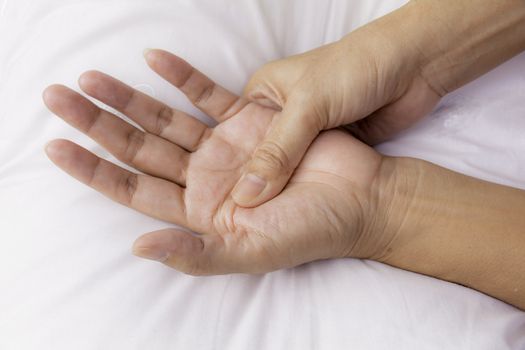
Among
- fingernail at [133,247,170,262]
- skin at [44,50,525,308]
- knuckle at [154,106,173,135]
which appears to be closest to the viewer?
fingernail at [133,247,170,262]

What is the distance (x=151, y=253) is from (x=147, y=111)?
27cm

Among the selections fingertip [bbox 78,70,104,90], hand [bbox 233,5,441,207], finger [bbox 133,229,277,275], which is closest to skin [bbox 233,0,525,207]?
hand [bbox 233,5,441,207]

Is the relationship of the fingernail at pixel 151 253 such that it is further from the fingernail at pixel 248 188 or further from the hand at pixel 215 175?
the fingernail at pixel 248 188

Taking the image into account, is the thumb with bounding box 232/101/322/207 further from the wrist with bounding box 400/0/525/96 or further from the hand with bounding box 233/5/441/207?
the wrist with bounding box 400/0/525/96

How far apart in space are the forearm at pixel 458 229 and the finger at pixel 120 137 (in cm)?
33

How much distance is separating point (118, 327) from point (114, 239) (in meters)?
0.13

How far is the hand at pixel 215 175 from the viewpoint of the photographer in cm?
74

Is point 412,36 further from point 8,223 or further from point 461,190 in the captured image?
point 8,223

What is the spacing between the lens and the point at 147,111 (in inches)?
33.0

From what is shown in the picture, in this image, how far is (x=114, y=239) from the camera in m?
0.77

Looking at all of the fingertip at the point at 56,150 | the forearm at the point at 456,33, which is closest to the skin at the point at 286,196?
the fingertip at the point at 56,150

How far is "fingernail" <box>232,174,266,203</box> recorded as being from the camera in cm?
75

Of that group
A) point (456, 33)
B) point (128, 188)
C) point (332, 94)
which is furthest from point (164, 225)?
point (456, 33)

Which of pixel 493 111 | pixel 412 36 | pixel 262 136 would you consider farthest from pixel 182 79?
pixel 493 111
